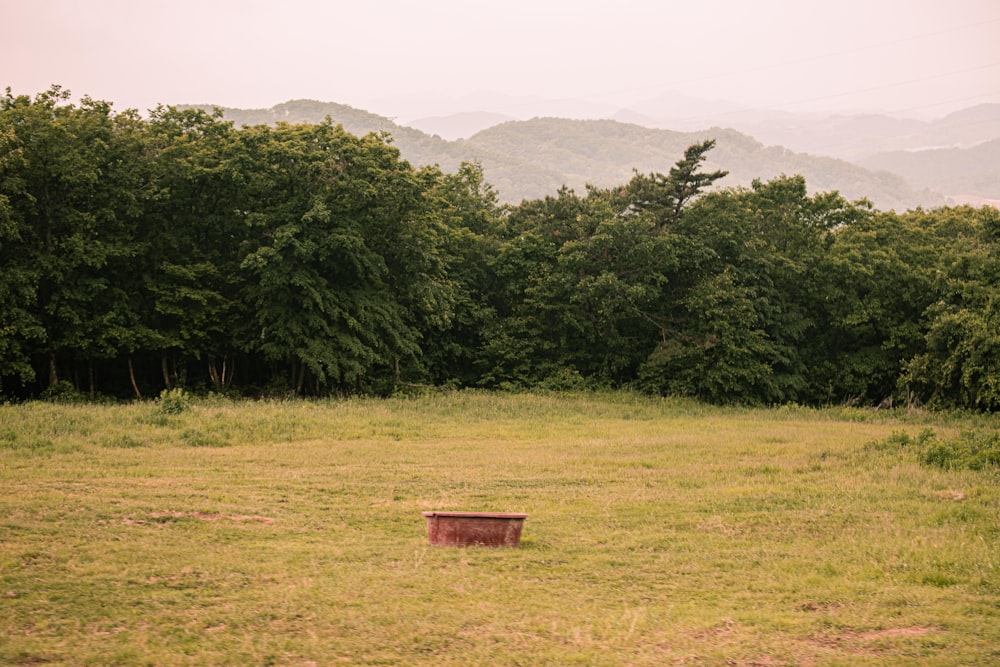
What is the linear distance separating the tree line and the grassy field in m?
11.0

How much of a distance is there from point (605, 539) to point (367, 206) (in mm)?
24546

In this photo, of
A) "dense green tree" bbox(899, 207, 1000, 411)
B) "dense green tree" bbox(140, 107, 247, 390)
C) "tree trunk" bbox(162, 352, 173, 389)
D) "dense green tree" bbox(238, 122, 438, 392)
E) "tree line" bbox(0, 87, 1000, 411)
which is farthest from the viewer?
"tree trunk" bbox(162, 352, 173, 389)

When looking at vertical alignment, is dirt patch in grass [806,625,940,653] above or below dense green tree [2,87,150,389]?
below

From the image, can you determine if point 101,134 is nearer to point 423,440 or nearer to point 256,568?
point 423,440

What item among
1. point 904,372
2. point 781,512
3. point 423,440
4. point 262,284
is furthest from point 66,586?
point 904,372

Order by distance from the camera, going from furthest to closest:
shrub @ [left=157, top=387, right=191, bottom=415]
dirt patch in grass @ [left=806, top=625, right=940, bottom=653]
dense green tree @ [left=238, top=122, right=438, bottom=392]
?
1. dense green tree @ [left=238, top=122, right=438, bottom=392]
2. shrub @ [left=157, top=387, right=191, bottom=415]
3. dirt patch in grass @ [left=806, top=625, right=940, bottom=653]

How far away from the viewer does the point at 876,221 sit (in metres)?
41.4

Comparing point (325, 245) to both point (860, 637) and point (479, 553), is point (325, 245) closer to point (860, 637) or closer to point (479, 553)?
point (479, 553)

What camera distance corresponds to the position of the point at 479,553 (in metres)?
10.4

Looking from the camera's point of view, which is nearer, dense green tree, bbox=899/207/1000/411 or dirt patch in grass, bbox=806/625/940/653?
dirt patch in grass, bbox=806/625/940/653

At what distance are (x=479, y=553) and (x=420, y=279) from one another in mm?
25843

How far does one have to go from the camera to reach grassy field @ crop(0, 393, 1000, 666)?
7277 millimetres

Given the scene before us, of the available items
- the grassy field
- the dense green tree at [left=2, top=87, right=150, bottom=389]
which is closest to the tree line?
the dense green tree at [left=2, top=87, right=150, bottom=389]

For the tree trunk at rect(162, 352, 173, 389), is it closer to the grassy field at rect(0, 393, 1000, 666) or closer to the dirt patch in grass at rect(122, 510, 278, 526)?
the grassy field at rect(0, 393, 1000, 666)
